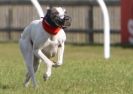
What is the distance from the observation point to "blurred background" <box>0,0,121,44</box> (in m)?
25.3

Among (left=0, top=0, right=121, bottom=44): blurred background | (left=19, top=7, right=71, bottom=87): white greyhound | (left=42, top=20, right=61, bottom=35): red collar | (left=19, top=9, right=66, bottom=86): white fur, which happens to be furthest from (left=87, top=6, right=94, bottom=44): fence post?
(left=42, top=20, right=61, bottom=35): red collar

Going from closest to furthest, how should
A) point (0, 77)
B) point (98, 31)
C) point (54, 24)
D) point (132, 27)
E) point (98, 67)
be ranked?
1. point (54, 24)
2. point (0, 77)
3. point (98, 67)
4. point (132, 27)
5. point (98, 31)

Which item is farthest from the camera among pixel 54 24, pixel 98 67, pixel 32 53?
pixel 98 67

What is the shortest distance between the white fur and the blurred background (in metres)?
13.8

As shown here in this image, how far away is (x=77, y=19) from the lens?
26234mm

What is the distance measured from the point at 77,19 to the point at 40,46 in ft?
54.7

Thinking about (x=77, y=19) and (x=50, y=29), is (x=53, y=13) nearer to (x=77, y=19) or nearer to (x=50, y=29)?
(x=50, y=29)

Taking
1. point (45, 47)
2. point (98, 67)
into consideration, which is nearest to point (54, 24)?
point (45, 47)

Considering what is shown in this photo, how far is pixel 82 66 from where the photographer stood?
14.4 m

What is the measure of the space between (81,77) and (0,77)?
5.21ft

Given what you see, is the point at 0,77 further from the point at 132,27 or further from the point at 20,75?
the point at 132,27

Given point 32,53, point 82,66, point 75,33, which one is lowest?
point 75,33

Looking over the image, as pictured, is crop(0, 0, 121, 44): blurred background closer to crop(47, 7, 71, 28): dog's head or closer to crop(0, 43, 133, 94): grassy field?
crop(0, 43, 133, 94): grassy field

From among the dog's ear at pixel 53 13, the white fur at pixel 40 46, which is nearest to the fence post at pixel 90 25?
the white fur at pixel 40 46
